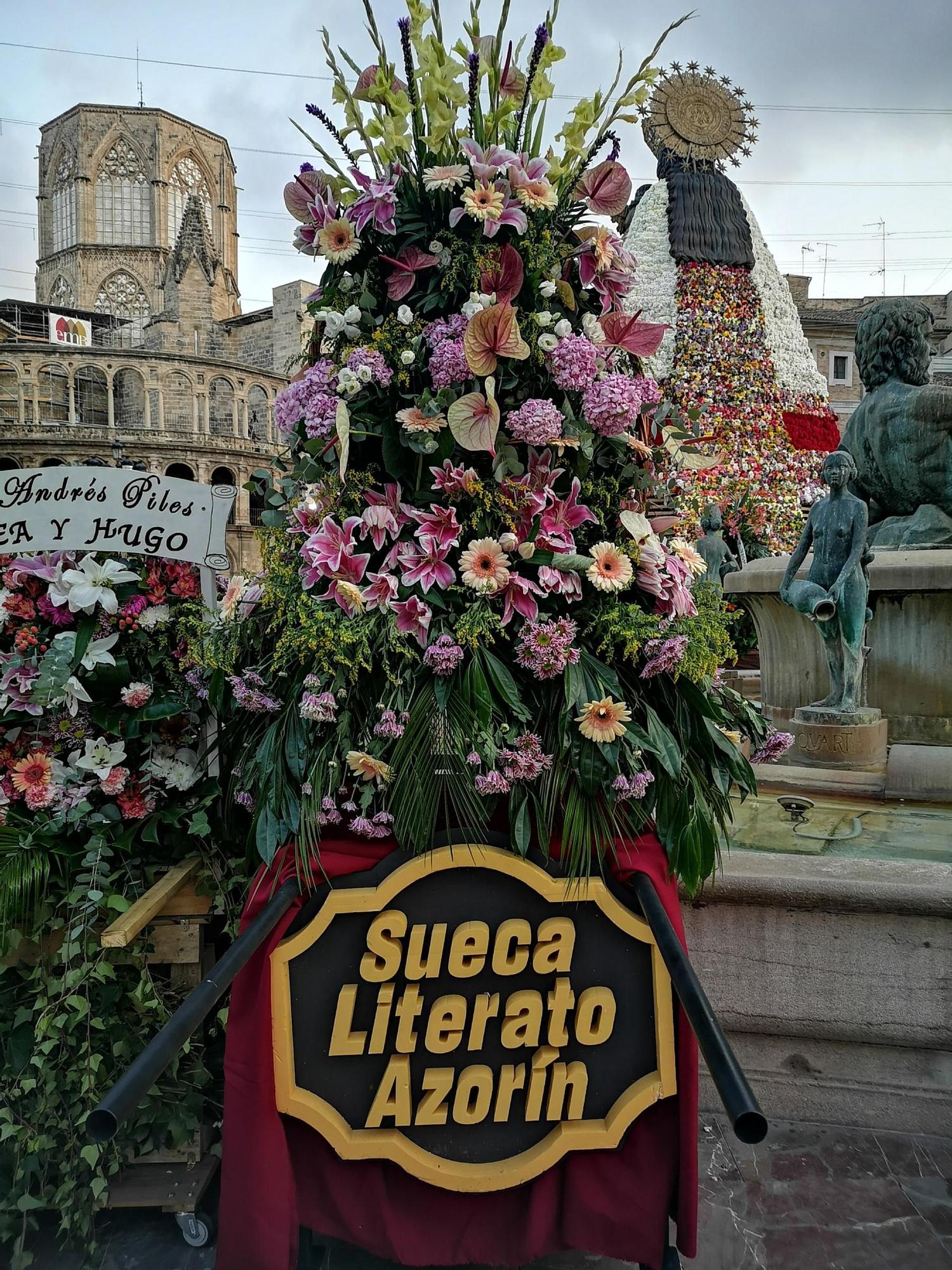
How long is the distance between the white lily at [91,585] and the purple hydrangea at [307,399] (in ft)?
1.78

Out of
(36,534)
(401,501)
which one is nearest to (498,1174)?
(401,501)

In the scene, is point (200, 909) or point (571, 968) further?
point (200, 909)

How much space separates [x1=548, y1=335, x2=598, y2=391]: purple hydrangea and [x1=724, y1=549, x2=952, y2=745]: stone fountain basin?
9.60 feet

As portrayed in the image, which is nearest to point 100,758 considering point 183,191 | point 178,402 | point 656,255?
point 656,255

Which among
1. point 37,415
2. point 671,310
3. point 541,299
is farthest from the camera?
point 37,415

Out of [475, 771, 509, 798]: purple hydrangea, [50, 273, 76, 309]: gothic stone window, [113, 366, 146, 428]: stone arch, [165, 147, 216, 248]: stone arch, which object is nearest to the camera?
[475, 771, 509, 798]: purple hydrangea

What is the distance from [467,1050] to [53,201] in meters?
63.0

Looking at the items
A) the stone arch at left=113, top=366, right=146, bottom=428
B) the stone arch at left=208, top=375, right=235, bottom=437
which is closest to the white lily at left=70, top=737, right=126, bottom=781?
the stone arch at left=208, top=375, right=235, bottom=437

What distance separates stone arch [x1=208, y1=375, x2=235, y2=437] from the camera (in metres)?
38.6

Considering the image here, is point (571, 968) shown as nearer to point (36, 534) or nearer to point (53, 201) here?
point (36, 534)

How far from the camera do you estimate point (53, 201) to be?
53.2m

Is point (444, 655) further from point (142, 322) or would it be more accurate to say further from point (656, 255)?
point (142, 322)

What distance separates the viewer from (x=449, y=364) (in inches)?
70.7

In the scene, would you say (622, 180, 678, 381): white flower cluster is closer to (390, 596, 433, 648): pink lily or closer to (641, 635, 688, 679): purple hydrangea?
(641, 635, 688, 679): purple hydrangea
